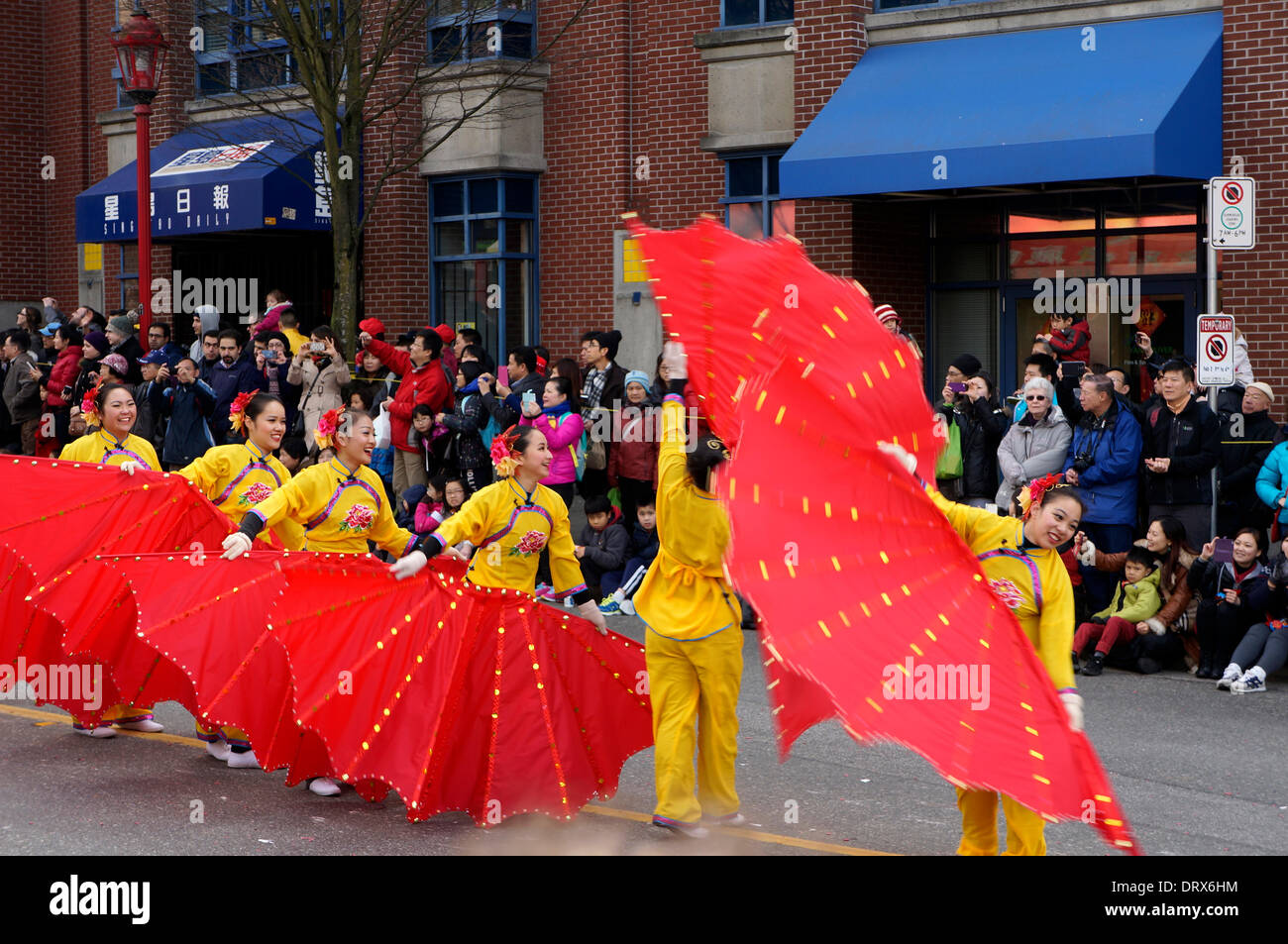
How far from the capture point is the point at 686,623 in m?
7.02

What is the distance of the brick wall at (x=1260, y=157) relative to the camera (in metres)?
13.4

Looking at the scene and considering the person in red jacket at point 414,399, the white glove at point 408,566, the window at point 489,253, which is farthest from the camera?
the window at point 489,253

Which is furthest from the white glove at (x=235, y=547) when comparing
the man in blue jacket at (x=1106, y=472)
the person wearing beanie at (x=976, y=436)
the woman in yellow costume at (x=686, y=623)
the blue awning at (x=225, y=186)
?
the blue awning at (x=225, y=186)

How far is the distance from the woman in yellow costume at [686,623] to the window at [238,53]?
1386 centimetres

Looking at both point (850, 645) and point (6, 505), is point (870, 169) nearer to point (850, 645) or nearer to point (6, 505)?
point (6, 505)

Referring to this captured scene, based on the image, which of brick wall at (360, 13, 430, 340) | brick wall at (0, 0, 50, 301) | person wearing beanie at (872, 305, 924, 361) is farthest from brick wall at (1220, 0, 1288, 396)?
brick wall at (0, 0, 50, 301)

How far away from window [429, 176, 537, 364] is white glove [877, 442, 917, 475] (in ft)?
44.6

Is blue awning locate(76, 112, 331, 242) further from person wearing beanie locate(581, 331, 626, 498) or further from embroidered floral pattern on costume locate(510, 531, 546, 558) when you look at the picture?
embroidered floral pattern on costume locate(510, 531, 546, 558)

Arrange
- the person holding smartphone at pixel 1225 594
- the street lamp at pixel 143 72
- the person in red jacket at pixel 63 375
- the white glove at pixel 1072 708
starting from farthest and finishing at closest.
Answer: the person in red jacket at pixel 63 375 → the street lamp at pixel 143 72 → the person holding smartphone at pixel 1225 594 → the white glove at pixel 1072 708

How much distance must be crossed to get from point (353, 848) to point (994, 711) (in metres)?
3.06

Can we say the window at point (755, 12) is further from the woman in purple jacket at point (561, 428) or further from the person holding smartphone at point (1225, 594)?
the person holding smartphone at point (1225, 594)

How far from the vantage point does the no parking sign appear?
36.5 feet

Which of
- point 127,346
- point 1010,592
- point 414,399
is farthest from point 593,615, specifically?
point 127,346

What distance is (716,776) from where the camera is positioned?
7.25 metres
